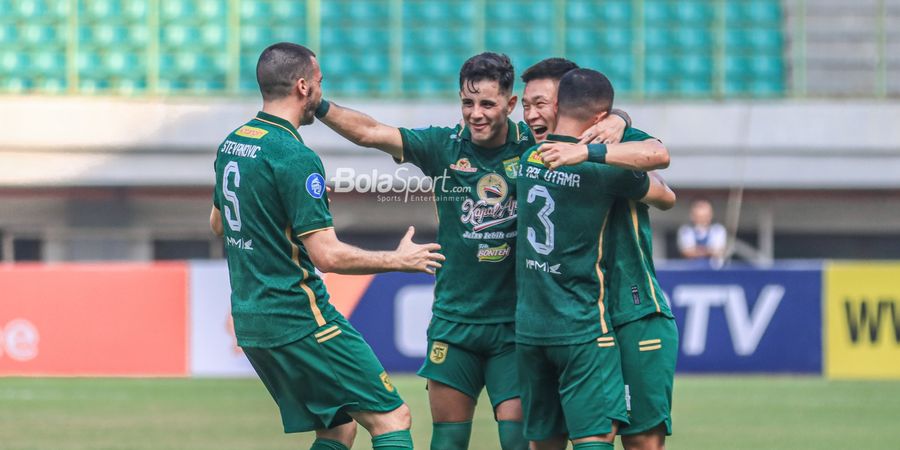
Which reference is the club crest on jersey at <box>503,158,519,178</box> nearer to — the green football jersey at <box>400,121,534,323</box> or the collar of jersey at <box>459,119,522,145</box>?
the green football jersey at <box>400,121,534,323</box>

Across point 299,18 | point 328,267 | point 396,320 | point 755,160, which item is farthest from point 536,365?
point 299,18

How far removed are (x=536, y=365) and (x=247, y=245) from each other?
53.2 inches

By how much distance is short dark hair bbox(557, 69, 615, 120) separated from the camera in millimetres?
5625

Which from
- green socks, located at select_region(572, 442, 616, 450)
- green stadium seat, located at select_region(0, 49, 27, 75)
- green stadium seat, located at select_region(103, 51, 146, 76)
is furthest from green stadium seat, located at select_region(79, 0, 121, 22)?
green socks, located at select_region(572, 442, 616, 450)

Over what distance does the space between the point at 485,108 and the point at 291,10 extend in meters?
15.8

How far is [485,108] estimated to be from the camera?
625 centimetres

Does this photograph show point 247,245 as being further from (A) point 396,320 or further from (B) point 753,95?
(B) point 753,95

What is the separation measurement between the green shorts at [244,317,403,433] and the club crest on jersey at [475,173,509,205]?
101cm

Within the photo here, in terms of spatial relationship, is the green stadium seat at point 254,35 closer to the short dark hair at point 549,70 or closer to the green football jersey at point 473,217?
the green football jersey at point 473,217

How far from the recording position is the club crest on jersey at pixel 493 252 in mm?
6324

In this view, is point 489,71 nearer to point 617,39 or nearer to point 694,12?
point 617,39

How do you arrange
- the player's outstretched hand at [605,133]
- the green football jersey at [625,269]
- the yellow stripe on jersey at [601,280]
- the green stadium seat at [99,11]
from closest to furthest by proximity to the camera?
1. the player's outstretched hand at [605,133]
2. the yellow stripe on jersey at [601,280]
3. the green football jersey at [625,269]
4. the green stadium seat at [99,11]

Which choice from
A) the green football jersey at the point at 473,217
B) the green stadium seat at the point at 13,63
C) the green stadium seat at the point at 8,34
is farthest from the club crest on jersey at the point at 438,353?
the green stadium seat at the point at 8,34

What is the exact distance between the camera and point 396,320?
14672 mm
